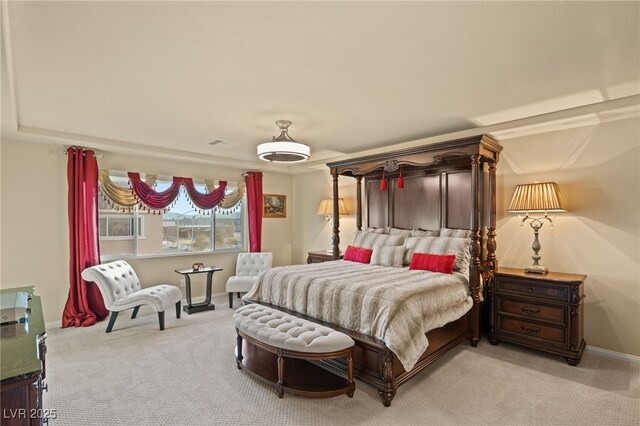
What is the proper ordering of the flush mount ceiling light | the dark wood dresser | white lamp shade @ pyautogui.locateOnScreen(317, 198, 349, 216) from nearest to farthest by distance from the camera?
the dark wood dresser < the flush mount ceiling light < white lamp shade @ pyautogui.locateOnScreen(317, 198, 349, 216)

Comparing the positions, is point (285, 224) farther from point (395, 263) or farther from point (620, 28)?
point (620, 28)

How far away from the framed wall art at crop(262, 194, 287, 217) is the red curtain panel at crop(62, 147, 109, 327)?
2.88 metres

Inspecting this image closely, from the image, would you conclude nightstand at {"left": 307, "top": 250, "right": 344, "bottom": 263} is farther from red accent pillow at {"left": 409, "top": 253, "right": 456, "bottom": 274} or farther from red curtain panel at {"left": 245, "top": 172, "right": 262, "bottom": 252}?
red accent pillow at {"left": 409, "top": 253, "right": 456, "bottom": 274}

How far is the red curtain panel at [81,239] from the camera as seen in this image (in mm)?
4336

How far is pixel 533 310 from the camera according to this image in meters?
3.41

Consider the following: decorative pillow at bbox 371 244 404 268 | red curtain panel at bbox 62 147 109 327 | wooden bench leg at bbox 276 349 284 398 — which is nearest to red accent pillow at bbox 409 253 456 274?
decorative pillow at bbox 371 244 404 268

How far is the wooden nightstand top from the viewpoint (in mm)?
3252

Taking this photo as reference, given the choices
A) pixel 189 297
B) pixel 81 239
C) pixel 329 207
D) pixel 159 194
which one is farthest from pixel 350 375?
pixel 159 194

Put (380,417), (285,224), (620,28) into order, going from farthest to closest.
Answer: (285,224) < (380,417) < (620,28)

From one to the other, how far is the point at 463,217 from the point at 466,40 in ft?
8.93

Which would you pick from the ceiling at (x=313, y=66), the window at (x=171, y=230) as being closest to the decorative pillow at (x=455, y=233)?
the ceiling at (x=313, y=66)

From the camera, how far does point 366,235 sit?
15.9ft

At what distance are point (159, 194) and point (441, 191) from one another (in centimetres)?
430

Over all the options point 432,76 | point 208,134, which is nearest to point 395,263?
point 432,76
